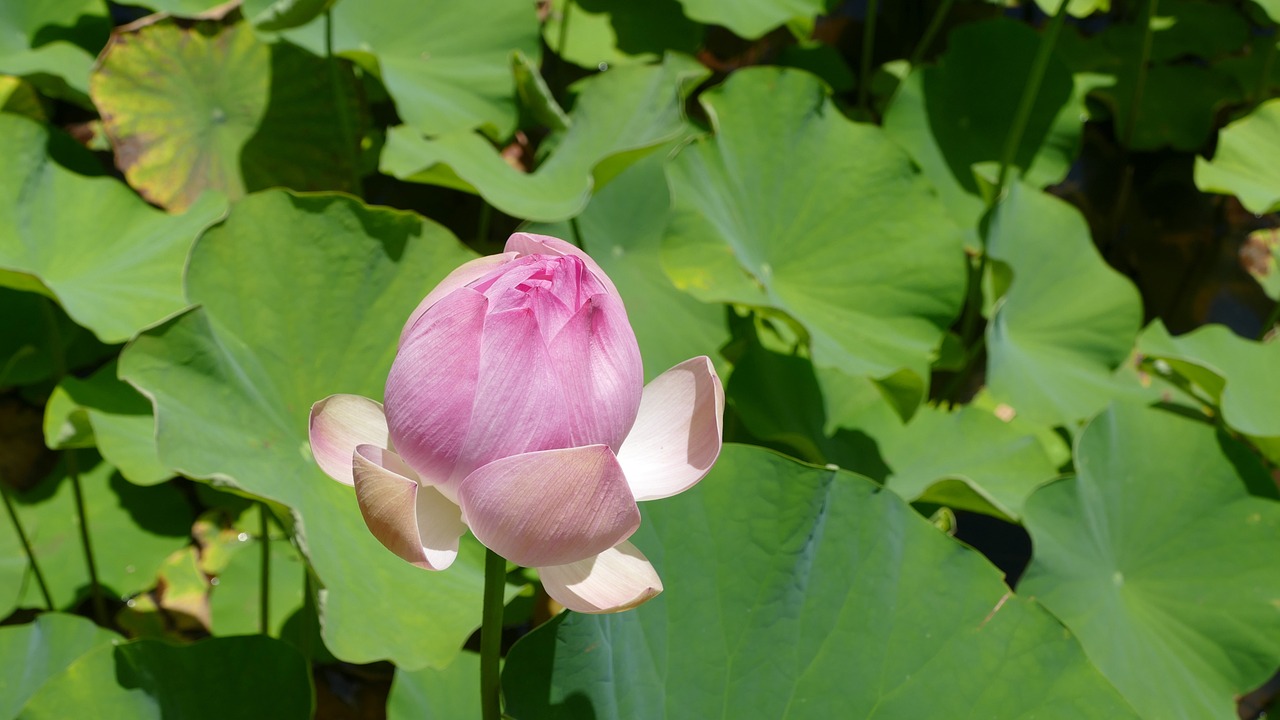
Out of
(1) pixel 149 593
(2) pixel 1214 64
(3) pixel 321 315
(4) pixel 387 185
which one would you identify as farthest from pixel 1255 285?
(1) pixel 149 593

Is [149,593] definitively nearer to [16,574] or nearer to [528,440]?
[16,574]

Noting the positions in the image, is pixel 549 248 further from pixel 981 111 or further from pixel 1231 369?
pixel 981 111

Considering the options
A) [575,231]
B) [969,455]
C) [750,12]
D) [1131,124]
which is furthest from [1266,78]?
[575,231]

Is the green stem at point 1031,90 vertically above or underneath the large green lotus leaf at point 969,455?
above

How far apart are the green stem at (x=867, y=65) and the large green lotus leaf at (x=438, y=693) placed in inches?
69.4

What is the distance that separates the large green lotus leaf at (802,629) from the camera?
0.82 m

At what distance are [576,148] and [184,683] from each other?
1.08m

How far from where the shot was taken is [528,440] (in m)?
0.56

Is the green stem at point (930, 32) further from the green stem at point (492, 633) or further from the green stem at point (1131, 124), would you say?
the green stem at point (492, 633)

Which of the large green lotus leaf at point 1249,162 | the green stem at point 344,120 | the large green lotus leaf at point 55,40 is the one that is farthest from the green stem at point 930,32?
the large green lotus leaf at point 55,40

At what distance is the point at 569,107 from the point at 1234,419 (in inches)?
56.6

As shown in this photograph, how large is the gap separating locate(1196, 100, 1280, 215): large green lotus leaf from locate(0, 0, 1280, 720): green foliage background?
0.01 metres

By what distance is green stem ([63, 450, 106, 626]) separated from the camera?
1.41 meters

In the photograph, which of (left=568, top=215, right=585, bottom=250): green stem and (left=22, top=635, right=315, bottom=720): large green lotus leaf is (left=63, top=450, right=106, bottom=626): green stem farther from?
(left=568, top=215, right=585, bottom=250): green stem
